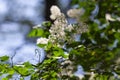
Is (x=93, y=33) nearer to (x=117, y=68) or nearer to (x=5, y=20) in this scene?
(x=117, y=68)

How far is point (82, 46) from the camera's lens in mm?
1513

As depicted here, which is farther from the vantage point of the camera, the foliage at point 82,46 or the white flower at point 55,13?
the white flower at point 55,13

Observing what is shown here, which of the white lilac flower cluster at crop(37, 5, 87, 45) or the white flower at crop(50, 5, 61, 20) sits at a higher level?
the white flower at crop(50, 5, 61, 20)

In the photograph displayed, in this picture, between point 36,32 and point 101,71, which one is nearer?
point 101,71

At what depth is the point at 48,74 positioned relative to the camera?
1619 millimetres

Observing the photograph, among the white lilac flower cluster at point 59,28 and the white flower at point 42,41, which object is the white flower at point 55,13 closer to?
the white lilac flower cluster at point 59,28

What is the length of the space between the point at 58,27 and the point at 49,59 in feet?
0.50

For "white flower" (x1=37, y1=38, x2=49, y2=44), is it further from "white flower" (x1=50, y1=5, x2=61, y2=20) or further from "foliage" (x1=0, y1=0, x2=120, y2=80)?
"white flower" (x1=50, y1=5, x2=61, y2=20)

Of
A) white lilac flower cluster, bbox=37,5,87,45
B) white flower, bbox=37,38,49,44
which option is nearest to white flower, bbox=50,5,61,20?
white lilac flower cluster, bbox=37,5,87,45

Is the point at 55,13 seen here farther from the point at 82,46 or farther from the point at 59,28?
the point at 82,46

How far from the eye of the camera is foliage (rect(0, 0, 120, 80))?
142 centimetres

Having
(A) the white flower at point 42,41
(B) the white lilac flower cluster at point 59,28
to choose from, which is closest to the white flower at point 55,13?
(B) the white lilac flower cluster at point 59,28

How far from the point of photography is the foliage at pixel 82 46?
4.66ft

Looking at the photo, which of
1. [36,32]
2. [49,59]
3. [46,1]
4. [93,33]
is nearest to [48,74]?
[49,59]
